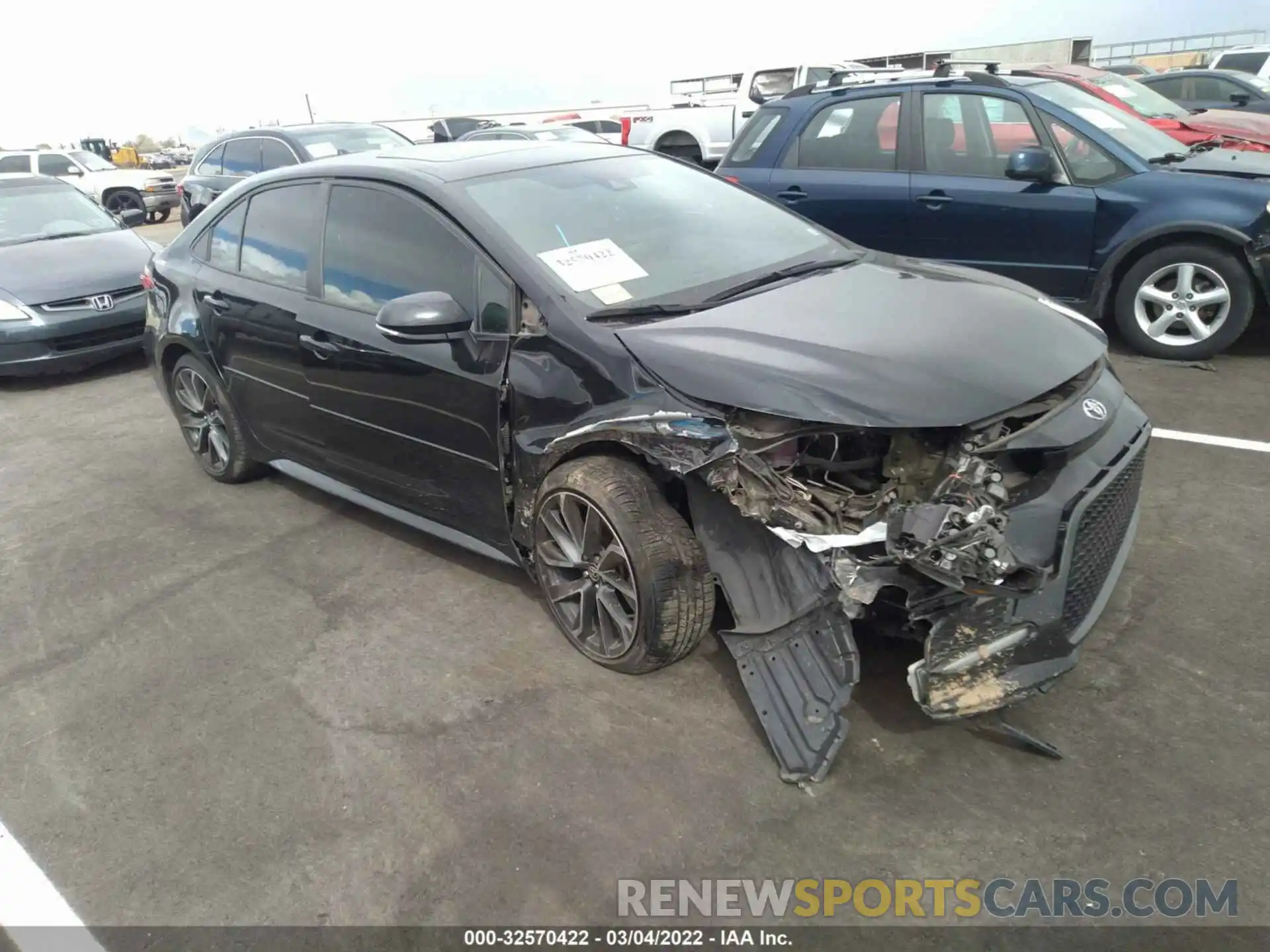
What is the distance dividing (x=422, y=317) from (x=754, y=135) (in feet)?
16.3

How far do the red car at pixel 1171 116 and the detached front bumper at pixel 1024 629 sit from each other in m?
6.88

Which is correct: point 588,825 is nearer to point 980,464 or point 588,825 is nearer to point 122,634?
point 980,464

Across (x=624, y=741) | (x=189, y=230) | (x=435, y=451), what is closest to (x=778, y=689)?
(x=624, y=741)

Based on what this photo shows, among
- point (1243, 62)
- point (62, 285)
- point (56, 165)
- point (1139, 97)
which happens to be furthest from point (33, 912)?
point (1243, 62)

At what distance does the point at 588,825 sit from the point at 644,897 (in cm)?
29

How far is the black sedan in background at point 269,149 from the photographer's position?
1040 cm

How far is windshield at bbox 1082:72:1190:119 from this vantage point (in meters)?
8.98

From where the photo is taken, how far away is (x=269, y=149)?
10.6 m

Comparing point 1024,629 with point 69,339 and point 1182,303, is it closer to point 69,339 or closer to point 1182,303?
point 1182,303

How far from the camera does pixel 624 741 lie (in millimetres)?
2898

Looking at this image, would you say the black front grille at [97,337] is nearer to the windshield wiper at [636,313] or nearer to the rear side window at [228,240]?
the rear side window at [228,240]

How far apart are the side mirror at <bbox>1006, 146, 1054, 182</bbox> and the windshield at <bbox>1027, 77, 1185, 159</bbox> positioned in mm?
550

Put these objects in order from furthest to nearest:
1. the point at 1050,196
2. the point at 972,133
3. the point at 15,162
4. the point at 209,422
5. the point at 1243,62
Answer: the point at 15,162, the point at 1243,62, the point at 972,133, the point at 1050,196, the point at 209,422

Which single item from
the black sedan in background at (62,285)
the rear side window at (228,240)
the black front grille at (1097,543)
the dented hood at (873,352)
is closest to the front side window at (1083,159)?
the dented hood at (873,352)
